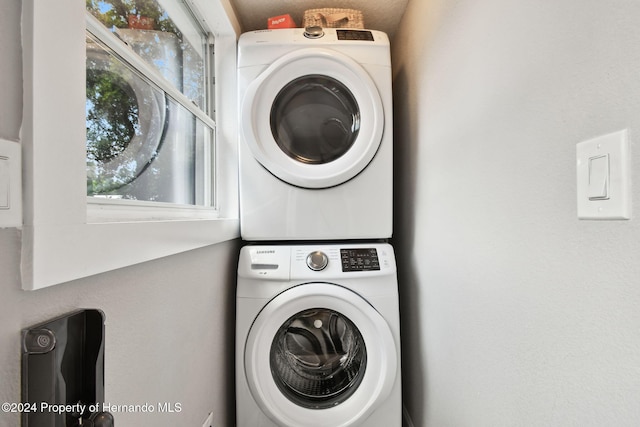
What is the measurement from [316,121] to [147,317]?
1059mm

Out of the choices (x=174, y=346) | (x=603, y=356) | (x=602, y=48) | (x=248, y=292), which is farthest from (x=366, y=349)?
(x=602, y=48)

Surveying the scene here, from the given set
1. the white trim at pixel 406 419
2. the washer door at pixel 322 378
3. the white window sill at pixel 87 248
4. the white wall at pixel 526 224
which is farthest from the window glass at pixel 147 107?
the white trim at pixel 406 419

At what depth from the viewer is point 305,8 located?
160 centimetres

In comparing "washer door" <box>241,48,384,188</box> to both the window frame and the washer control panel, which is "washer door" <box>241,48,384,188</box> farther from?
the window frame

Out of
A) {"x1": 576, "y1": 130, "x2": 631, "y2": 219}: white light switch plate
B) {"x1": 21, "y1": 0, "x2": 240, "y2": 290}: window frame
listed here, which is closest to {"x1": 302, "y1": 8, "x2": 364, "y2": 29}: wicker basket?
{"x1": 21, "y1": 0, "x2": 240, "y2": 290}: window frame

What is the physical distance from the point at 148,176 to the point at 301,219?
0.63 meters

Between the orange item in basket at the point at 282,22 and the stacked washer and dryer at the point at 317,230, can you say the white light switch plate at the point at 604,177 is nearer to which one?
the stacked washer and dryer at the point at 317,230

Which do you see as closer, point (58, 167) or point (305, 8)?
point (58, 167)

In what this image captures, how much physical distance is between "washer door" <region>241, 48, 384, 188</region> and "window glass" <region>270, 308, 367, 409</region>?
1.99 feet

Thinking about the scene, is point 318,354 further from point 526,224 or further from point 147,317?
point 526,224

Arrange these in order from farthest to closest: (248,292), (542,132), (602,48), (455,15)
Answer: (248,292)
(455,15)
(542,132)
(602,48)

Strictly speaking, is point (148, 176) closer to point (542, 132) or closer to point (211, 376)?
point (211, 376)

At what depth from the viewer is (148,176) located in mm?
982

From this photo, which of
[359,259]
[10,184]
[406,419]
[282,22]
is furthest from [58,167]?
[406,419]
